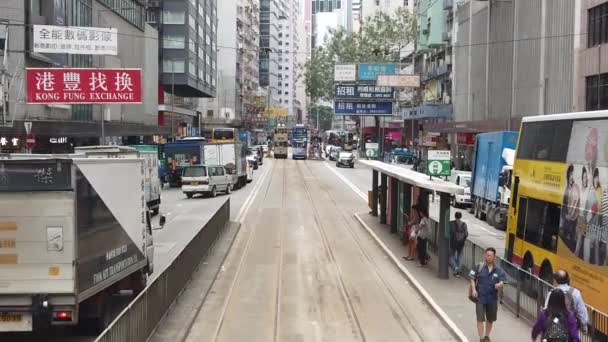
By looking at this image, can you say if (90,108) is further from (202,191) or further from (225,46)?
(225,46)

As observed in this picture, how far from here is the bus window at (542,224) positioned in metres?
13.9

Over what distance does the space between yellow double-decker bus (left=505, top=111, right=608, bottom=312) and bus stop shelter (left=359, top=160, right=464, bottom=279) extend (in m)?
1.46

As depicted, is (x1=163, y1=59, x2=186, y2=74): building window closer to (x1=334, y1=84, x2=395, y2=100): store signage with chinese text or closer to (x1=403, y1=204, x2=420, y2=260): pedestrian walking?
(x1=334, y1=84, x2=395, y2=100): store signage with chinese text

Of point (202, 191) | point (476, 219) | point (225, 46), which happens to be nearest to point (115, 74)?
point (202, 191)

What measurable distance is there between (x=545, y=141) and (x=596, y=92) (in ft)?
68.4

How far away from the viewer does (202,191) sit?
41750 millimetres

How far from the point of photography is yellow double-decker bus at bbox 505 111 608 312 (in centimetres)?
1166

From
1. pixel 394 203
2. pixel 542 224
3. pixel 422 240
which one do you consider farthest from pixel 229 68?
pixel 542 224

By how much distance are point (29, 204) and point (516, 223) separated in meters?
10.8

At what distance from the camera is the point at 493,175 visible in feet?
97.2

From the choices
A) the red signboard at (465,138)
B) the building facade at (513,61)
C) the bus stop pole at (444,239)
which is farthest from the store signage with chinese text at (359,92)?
the bus stop pole at (444,239)

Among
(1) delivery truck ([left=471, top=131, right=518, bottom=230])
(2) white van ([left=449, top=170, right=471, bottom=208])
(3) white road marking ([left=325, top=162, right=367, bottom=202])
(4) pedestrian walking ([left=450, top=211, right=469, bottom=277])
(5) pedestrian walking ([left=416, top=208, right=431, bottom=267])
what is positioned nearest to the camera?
(4) pedestrian walking ([left=450, top=211, right=469, bottom=277])

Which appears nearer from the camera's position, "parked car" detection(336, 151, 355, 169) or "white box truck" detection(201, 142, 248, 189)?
"white box truck" detection(201, 142, 248, 189)

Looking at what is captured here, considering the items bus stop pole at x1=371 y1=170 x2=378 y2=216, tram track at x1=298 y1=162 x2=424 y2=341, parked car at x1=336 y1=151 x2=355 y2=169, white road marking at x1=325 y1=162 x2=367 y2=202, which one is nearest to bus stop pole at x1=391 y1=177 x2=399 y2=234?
tram track at x1=298 y1=162 x2=424 y2=341
